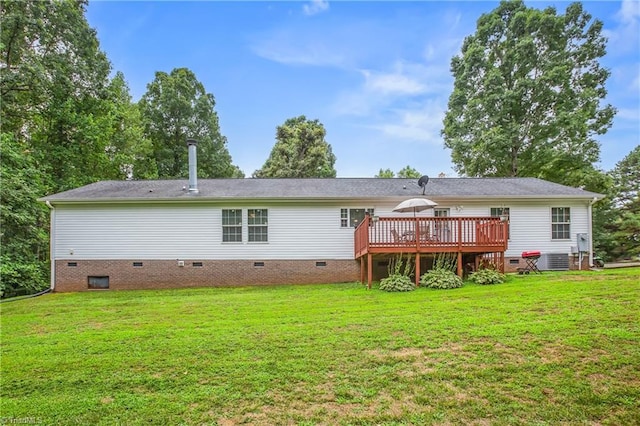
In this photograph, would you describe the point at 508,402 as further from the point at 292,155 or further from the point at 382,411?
the point at 292,155

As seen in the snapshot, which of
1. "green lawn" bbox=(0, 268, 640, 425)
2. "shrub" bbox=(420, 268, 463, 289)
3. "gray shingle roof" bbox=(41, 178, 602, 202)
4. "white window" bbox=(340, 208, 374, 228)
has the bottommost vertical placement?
"green lawn" bbox=(0, 268, 640, 425)

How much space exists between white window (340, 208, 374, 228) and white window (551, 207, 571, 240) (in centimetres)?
695

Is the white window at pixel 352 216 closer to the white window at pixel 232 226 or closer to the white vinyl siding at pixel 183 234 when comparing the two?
the white vinyl siding at pixel 183 234

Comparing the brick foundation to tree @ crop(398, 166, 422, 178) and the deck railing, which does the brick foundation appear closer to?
the deck railing

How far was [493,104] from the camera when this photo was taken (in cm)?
2070

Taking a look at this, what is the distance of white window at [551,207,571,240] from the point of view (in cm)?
1254

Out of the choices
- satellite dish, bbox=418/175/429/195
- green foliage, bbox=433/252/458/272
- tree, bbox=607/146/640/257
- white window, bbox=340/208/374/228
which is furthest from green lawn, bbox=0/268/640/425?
tree, bbox=607/146/640/257

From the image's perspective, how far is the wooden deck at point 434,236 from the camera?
33.2 feet

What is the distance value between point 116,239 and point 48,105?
10710 millimetres

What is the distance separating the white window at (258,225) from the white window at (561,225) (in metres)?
10.9

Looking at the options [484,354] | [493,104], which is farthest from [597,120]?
[484,354]

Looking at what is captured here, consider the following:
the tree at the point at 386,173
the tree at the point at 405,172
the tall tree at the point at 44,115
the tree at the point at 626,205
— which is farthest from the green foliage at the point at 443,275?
the tree at the point at 386,173

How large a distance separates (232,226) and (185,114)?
1649cm

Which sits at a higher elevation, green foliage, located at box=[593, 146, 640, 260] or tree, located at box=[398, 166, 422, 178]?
tree, located at box=[398, 166, 422, 178]
